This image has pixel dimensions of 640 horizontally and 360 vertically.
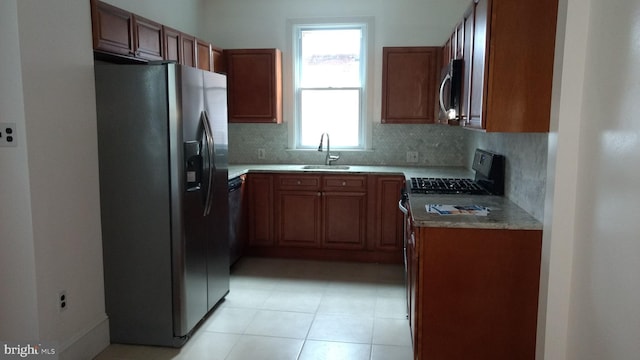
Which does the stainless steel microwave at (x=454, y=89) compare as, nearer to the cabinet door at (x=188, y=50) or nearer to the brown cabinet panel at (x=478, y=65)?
the brown cabinet panel at (x=478, y=65)

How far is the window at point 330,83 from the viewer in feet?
16.0

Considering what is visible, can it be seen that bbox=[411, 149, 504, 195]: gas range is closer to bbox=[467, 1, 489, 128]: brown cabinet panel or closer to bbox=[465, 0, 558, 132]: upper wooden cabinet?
bbox=[467, 1, 489, 128]: brown cabinet panel

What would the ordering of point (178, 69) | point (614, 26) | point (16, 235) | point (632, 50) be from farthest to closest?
point (178, 69) → point (16, 235) → point (614, 26) → point (632, 50)

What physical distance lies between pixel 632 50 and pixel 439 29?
10.9 ft

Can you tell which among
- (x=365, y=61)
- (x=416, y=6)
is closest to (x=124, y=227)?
(x=365, y=61)

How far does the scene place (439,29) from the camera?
4664 millimetres

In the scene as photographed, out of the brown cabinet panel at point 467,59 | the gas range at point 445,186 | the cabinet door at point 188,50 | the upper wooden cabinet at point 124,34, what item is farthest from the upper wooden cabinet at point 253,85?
the brown cabinet panel at point 467,59

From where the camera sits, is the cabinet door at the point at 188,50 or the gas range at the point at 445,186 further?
the cabinet door at the point at 188,50

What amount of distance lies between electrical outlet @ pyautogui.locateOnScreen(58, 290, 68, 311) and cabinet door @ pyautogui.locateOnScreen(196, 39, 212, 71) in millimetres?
2290

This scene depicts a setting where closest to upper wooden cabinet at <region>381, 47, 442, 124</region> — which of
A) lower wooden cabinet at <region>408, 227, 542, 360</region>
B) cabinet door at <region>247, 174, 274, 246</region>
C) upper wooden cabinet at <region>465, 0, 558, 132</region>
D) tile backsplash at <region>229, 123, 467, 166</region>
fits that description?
tile backsplash at <region>229, 123, 467, 166</region>

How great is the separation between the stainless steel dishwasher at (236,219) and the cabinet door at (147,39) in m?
1.17

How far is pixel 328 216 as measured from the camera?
447 cm

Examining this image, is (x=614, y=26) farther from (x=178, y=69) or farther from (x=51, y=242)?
(x=51, y=242)

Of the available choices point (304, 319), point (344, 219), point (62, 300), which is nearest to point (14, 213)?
point (62, 300)
